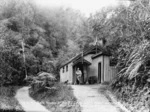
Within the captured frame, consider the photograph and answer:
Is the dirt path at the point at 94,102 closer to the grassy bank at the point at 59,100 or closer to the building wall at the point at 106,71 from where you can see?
the grassy bank at the point at 59,100

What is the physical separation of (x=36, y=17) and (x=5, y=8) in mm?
11006

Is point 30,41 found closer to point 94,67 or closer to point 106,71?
point 94,67

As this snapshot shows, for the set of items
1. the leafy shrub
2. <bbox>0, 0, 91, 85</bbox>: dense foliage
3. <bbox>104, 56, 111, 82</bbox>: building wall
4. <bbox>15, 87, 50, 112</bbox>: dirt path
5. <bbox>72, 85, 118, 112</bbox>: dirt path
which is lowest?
<bbox>15, 87, 50, 112</bbox>: dirt path

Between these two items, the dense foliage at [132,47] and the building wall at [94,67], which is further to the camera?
the building wall at [94,67]

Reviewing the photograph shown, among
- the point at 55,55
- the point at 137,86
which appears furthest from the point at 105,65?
the point at 55,55

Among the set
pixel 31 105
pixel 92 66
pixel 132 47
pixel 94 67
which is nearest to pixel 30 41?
pixel 92 66

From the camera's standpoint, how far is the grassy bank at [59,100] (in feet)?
41.8

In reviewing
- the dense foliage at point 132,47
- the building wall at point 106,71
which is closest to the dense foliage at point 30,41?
the building wall at point 106,71

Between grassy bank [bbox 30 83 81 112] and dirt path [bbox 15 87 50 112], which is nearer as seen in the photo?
grassy bank [bbox 30 83 81 112]

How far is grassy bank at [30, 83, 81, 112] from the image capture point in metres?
12.7

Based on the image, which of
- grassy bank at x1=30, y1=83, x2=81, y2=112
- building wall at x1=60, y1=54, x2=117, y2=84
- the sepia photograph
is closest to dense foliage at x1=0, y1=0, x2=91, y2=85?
the sepia photograph

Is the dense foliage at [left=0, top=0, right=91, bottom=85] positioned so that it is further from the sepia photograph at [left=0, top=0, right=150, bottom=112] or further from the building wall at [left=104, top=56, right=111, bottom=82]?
the building wall at [left=104, top=56, right=111, bottom=82]

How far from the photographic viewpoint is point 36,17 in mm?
49625

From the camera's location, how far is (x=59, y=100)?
48.8ft
